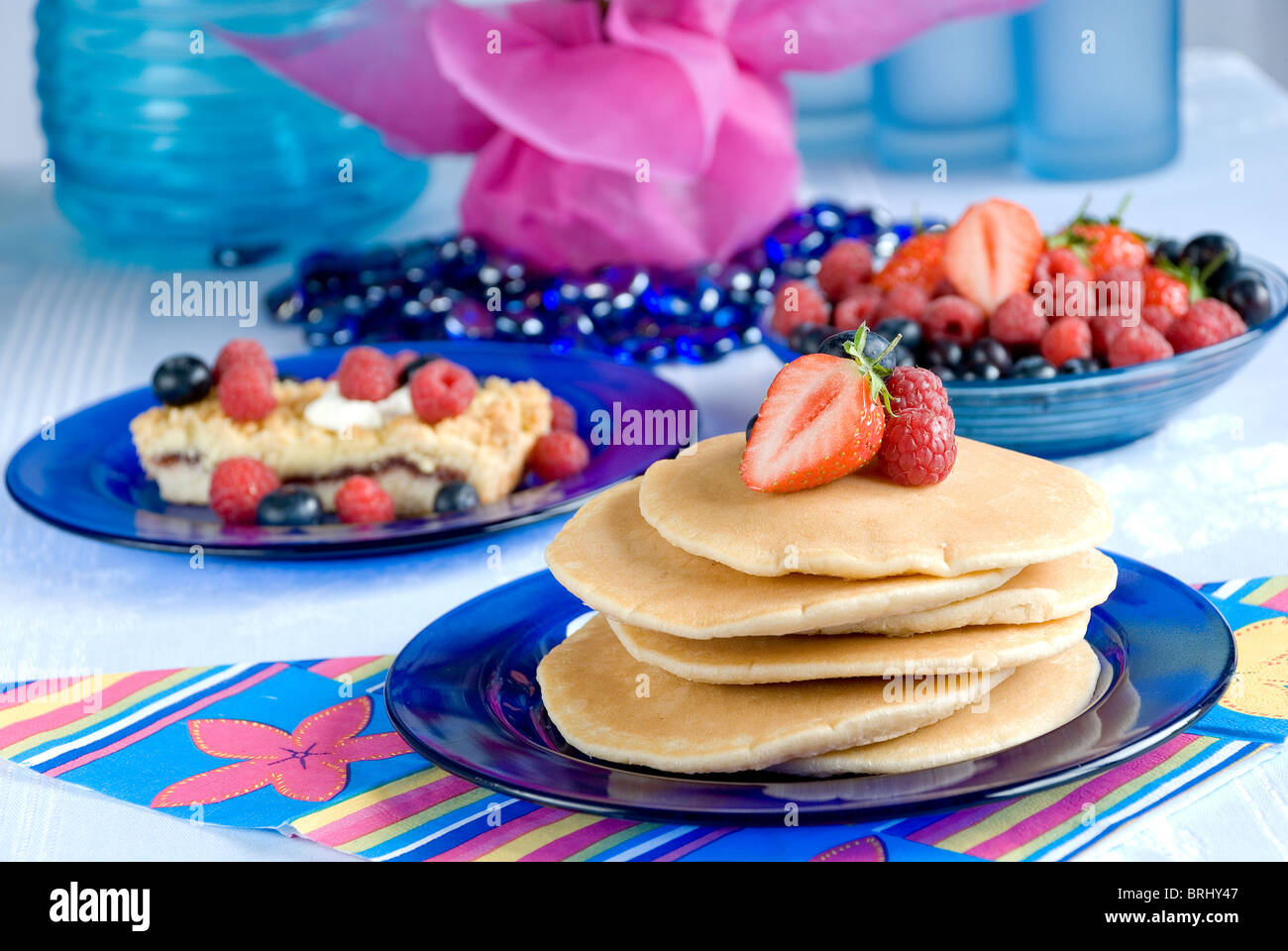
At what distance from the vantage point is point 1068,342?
58.4 inches

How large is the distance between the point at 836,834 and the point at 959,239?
0.85 m

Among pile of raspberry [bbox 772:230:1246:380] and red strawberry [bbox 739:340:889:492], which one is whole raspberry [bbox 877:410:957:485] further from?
pile of raspberry [bbox 772:230:1246:380]

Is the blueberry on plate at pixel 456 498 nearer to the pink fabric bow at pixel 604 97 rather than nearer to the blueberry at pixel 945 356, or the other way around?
the blueberry at pixel 945 356

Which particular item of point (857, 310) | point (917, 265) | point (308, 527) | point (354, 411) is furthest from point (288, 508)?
point (917, 265)

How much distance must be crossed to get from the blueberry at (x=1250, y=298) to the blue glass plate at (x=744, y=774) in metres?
0.54

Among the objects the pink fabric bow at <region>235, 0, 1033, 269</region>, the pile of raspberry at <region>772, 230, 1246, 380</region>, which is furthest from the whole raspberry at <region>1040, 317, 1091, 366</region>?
the pink fabric bow at <region>235, 0, 1033, 269</region>

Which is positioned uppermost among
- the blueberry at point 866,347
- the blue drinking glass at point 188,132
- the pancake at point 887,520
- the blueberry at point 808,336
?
the blue drinking glass at point 188,132

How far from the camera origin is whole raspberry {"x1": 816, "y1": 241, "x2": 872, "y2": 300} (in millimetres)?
1709

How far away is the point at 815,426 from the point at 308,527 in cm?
63

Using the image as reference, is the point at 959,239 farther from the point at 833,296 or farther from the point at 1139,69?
the point at 1139,69

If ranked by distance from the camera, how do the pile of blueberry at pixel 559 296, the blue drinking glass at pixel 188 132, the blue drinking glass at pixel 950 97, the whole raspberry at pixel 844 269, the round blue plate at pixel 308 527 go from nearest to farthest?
the round blue plate at pixel 308 527 → the whole raspberry at pixel 844 269 → the pile of blueberry at pixel 559 296 → the blue drinking glass at pixel 188 132 → the blue drinking glass at pixel 950 97

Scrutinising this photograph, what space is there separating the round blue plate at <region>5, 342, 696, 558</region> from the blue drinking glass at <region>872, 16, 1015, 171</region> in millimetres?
1144

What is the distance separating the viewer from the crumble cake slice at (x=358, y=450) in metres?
1.55

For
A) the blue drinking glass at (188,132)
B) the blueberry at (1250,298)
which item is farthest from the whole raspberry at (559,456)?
the blue drinking glass at (188,132)
